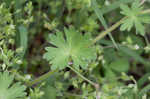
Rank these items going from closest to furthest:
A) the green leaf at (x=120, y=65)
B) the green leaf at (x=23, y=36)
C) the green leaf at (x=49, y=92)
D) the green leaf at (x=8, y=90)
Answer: the green leaf at (x=8, y=90), the green leaf at (x=49, y=92), the green leaf at (x=23, y=36), the green leaf at (x=120, y=65)

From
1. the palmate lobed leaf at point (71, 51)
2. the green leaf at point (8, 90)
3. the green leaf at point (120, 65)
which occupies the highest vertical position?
the green leaf at point (120, 65)

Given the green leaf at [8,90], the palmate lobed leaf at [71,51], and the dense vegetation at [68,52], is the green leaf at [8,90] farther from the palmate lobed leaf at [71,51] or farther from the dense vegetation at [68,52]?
the palmate lobed leaf at [71,51]

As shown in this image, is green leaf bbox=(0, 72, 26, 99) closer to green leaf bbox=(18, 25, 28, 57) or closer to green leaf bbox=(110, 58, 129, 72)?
green leaf bbox=(18, 25, 28, 57)

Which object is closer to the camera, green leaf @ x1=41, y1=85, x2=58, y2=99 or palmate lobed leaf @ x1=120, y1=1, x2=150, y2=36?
palmate lobed leaf @ x1=120, y1=1, x2=150, y2=36

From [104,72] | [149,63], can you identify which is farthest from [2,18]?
[149,63]

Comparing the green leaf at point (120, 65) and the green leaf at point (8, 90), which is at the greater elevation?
the green leaf at point (120, 65)

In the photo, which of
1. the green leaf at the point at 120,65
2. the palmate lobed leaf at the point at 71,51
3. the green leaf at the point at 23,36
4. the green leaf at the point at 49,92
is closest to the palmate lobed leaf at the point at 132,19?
the palmate lobed leaf at the point at 71,51

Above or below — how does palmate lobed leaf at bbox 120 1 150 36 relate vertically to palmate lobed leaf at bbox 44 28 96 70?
above

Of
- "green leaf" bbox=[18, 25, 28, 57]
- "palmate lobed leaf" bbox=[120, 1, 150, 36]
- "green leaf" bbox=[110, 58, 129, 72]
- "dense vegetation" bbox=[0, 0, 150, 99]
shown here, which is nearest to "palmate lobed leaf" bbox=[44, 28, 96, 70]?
"dense vegetation" bbox=[0, 0, 150, 99]

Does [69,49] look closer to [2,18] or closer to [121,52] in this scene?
[2,18]
